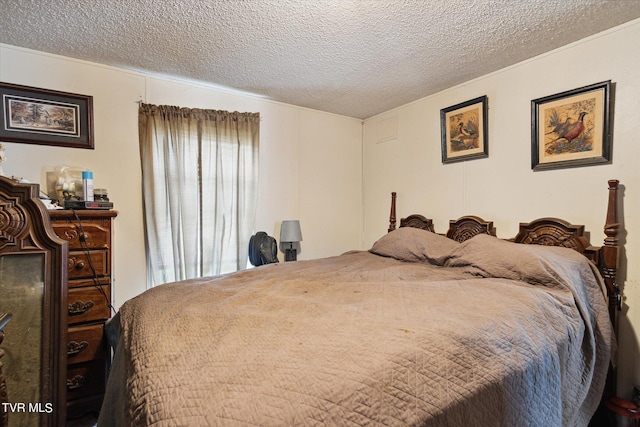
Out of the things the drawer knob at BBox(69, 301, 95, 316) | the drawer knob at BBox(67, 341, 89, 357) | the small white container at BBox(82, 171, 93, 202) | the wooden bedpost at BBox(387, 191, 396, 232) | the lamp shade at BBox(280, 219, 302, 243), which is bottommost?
the drawer knob at BBox(67, 341, 89, 357)

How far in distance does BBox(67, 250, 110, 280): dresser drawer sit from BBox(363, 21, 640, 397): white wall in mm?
2663

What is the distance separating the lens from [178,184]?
2.53 metres

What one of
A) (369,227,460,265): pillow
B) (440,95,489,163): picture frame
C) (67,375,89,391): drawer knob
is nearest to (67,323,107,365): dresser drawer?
(67,375,89,391): drawer knob

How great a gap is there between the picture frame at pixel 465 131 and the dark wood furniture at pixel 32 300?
3004 mm

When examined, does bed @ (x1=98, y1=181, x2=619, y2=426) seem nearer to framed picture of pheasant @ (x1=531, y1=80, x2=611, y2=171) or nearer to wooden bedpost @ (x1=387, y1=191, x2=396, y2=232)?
framed picture of pheasant @ (x1=531, y1=80, x2=611, y2=171)

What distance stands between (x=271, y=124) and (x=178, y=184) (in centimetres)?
114

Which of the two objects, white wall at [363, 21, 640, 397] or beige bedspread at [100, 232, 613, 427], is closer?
beige bedspread at [100, 232, 613, 427]

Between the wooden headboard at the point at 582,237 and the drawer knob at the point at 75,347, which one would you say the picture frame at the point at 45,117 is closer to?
the drawer knob at the point at 75,347

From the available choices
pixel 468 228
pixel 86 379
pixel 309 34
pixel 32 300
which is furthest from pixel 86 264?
pixel 468 228

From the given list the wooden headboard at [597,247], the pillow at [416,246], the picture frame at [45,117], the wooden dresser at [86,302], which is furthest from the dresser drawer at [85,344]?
the wooden headboard at [597,247]

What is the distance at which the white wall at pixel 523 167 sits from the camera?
5.84 ft

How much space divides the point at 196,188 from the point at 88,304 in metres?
1.16

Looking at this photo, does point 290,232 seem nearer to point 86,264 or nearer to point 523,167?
point 86,264

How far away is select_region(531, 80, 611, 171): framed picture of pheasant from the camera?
73.1 inches
